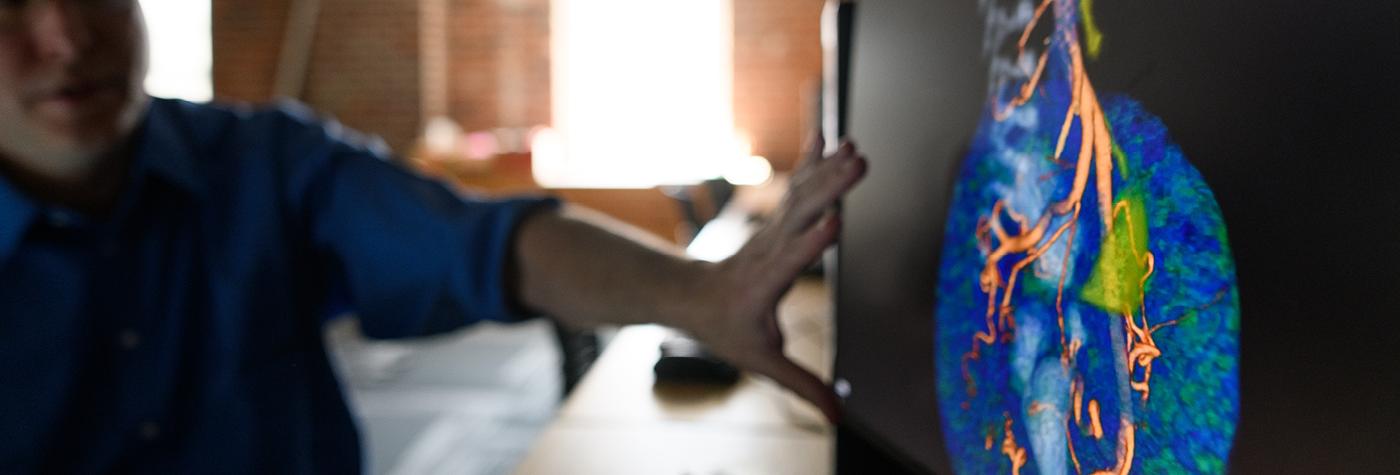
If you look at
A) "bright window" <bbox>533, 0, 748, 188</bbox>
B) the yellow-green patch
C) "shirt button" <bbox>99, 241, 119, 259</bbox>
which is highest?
the yellow-green patch

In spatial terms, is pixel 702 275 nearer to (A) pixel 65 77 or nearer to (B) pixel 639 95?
(A) pixel 65 77

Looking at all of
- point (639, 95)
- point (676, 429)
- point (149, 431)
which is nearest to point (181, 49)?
point (639, 95)

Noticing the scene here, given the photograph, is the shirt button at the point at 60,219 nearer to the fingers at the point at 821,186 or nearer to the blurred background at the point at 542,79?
the fingers at the point at 821,186

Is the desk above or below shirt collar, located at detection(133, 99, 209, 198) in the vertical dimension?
below

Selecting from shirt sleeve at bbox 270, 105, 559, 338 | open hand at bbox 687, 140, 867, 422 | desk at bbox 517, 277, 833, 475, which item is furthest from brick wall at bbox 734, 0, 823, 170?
open hand at bbox 687, 140, 867, 422

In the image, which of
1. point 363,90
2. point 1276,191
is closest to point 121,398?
point 1276,191

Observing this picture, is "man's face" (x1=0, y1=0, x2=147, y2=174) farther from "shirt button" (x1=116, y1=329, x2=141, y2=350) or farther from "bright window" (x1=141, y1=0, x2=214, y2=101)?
"bright window" (x1=141, y1=0, x2=214, y2=101)

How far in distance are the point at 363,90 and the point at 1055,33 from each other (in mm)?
5285

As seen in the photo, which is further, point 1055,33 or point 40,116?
point 40,116

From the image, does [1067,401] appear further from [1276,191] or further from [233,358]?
[233,358]

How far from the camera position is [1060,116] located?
43cm

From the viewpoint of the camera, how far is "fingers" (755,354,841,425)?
2.33ft

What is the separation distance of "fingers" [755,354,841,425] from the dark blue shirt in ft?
1.09

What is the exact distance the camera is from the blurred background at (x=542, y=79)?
16.3ft
